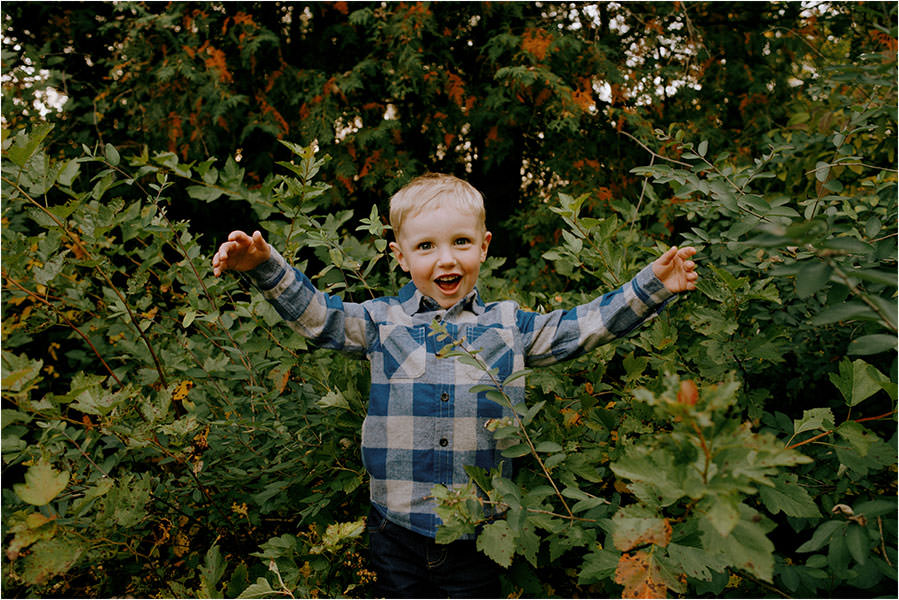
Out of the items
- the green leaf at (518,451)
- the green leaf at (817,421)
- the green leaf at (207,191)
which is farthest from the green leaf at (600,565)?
the green leaf at (207,191)

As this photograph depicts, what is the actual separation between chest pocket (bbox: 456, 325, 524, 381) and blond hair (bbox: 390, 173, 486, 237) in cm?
32

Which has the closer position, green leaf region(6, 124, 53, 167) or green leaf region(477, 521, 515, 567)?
green leaf region(477, 521, 515, 567)

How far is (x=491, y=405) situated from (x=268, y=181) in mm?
998

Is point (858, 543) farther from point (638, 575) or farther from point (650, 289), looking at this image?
point (650, 289)

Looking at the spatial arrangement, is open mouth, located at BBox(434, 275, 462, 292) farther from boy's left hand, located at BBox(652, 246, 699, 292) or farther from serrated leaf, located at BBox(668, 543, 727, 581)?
serrated leaf, located at BBox(668, 543, 727, 581)

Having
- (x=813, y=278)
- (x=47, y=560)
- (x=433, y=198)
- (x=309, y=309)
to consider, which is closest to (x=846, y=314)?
(x=813, y=278)

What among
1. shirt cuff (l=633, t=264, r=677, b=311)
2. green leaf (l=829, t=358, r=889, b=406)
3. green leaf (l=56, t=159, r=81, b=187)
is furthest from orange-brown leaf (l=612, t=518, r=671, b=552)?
green leaf (l=56, t=159, r=81, b=187)

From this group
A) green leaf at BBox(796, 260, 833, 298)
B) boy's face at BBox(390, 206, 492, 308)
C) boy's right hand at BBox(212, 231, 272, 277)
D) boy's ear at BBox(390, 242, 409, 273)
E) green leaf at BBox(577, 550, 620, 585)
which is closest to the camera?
green leaf at BBox(796, 260, 833, 298)

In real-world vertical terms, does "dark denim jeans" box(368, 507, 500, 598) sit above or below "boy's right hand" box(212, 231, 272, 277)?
below

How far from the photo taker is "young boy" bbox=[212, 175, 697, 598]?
58.4 inches

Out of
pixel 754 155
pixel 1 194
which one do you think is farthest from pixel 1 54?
pixel 754 155

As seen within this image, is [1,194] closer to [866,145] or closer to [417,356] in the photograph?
[417,356]

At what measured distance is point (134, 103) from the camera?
148 inches

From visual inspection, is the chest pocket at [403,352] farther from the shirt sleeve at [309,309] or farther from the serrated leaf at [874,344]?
the serrated leaf at [874,344]
